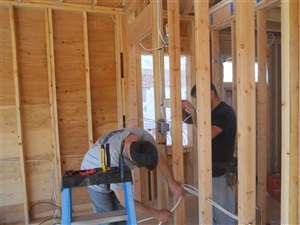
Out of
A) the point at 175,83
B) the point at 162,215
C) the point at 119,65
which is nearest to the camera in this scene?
the point at 162,215

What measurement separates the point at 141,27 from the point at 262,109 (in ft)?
5.08

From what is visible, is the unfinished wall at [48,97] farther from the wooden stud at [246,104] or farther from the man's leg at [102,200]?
the wooden stud at [246,104]

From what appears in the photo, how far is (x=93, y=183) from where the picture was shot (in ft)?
3.88

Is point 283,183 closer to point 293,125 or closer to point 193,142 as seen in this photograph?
point 293,125

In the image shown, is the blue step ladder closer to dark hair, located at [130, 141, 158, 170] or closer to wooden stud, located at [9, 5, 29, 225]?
dark hair, located at [130, 141, 158, 170]

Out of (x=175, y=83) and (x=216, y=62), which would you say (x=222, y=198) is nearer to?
(x=175, y=83)

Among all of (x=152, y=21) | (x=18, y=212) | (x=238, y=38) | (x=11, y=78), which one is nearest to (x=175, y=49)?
(x=152, y=21)

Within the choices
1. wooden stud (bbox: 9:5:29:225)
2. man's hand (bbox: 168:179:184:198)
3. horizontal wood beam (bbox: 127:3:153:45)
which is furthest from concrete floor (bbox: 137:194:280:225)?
horizontal wood beam (bbox: 127:3:153:45)

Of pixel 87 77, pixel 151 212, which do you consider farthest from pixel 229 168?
pixel 87 77

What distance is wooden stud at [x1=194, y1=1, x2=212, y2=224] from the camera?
1458 millimetres

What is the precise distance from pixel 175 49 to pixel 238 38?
2.11 ft

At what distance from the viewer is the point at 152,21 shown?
2.12 metres

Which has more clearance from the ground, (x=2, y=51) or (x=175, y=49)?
(x=2, y=51)

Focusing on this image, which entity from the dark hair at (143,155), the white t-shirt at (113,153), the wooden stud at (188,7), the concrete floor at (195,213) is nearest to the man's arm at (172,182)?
the white t-shirt at (113,153)
